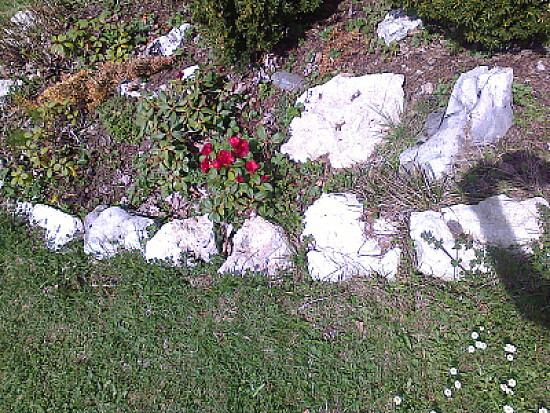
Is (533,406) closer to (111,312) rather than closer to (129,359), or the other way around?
(129,359)

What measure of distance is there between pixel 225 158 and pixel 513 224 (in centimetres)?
222

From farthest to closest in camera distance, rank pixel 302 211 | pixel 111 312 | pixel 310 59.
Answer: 1. pixel 310 59
2. pixel 302 211
3. pixel 111 312

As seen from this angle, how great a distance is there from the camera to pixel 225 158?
3893mm

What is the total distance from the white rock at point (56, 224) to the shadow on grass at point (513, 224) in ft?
11.0

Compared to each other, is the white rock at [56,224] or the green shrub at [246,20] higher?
the green shrub at [246,20]

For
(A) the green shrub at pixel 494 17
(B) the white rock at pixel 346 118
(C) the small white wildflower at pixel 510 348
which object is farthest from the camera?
(B) the white rock at pixel 346 118

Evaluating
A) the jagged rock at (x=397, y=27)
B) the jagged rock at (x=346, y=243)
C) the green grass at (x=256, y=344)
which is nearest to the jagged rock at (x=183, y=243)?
the green grass at (x=256, y=344)

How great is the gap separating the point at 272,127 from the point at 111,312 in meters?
2.17

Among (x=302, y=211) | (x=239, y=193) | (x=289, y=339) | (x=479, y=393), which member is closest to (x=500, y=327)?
(x=479, y=393)

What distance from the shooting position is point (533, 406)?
2832mm

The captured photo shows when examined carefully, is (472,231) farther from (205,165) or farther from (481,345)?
(205,165)

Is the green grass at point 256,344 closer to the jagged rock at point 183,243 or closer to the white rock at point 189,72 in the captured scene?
the jagged rock at point 183,243

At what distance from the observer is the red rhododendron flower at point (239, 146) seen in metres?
3.95

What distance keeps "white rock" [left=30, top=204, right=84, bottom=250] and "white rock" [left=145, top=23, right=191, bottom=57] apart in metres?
2.08
